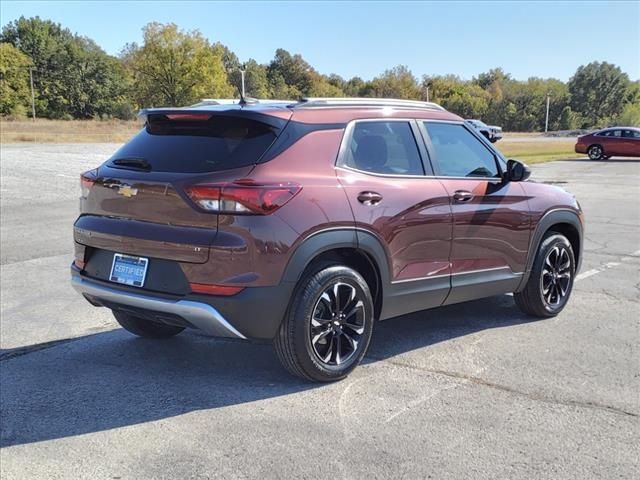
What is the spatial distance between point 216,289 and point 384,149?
1604 mm

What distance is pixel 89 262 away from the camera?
167 inches

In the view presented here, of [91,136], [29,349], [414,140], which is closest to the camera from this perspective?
[414,140]

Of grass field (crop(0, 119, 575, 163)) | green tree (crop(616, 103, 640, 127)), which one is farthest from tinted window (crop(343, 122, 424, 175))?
green tree (crop(616, 103, 640, 127))

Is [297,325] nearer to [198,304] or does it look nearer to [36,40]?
[198,304]

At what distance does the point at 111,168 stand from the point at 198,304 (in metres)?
1.23

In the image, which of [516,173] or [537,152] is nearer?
[516,173]

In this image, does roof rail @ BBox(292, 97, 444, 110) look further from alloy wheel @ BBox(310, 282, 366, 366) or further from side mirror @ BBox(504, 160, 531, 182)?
alloy wheel @ BBox(310, 282, 366, 366)

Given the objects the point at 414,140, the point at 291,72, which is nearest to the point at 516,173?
the point at 414,140

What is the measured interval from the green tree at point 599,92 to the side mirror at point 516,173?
10498 centimetres

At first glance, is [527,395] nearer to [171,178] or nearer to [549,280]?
[549,280]

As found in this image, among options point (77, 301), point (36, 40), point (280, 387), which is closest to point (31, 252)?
point (77, 301)

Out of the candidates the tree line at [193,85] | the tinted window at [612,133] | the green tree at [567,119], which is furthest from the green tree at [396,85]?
the tinted window at [612,133]

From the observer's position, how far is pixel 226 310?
3617 mm

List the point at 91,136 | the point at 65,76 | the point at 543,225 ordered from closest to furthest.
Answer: the point at 543,225
the point at 91,136
the point at 65,76
